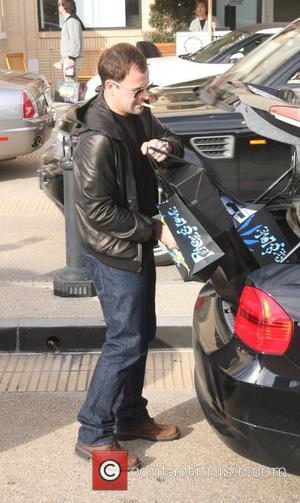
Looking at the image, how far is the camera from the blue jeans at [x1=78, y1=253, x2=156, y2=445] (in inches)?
143

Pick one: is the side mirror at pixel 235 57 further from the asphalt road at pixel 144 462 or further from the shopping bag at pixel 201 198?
the shopping bag at pixel 201 198

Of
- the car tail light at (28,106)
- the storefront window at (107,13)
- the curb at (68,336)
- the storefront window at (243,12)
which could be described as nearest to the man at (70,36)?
the car tail light at (28,106)

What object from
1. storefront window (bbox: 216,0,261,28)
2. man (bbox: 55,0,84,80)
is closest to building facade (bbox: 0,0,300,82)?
storefront window (bbox: 216,0,261,28)

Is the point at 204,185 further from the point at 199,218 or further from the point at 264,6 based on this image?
the point at 264,6

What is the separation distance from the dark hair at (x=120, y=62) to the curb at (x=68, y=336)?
82.3 inches

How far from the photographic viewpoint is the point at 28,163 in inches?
476

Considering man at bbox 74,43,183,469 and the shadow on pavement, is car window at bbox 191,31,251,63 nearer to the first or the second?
the shadow on pavement

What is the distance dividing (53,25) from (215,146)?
1598 cm

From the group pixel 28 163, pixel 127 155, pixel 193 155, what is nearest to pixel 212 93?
pixel 193 155

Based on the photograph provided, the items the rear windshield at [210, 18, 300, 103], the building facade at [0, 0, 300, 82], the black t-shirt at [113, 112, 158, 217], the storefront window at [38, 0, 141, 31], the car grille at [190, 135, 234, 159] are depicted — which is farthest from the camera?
the storefront window at [38, 0, 141, 31]

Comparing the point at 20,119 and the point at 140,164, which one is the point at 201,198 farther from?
the point at 20,119

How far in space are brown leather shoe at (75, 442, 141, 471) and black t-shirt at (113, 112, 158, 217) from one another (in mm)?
1087

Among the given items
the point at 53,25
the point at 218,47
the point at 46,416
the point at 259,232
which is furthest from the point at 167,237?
the point at 53,25

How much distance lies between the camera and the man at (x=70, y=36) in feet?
49.0
